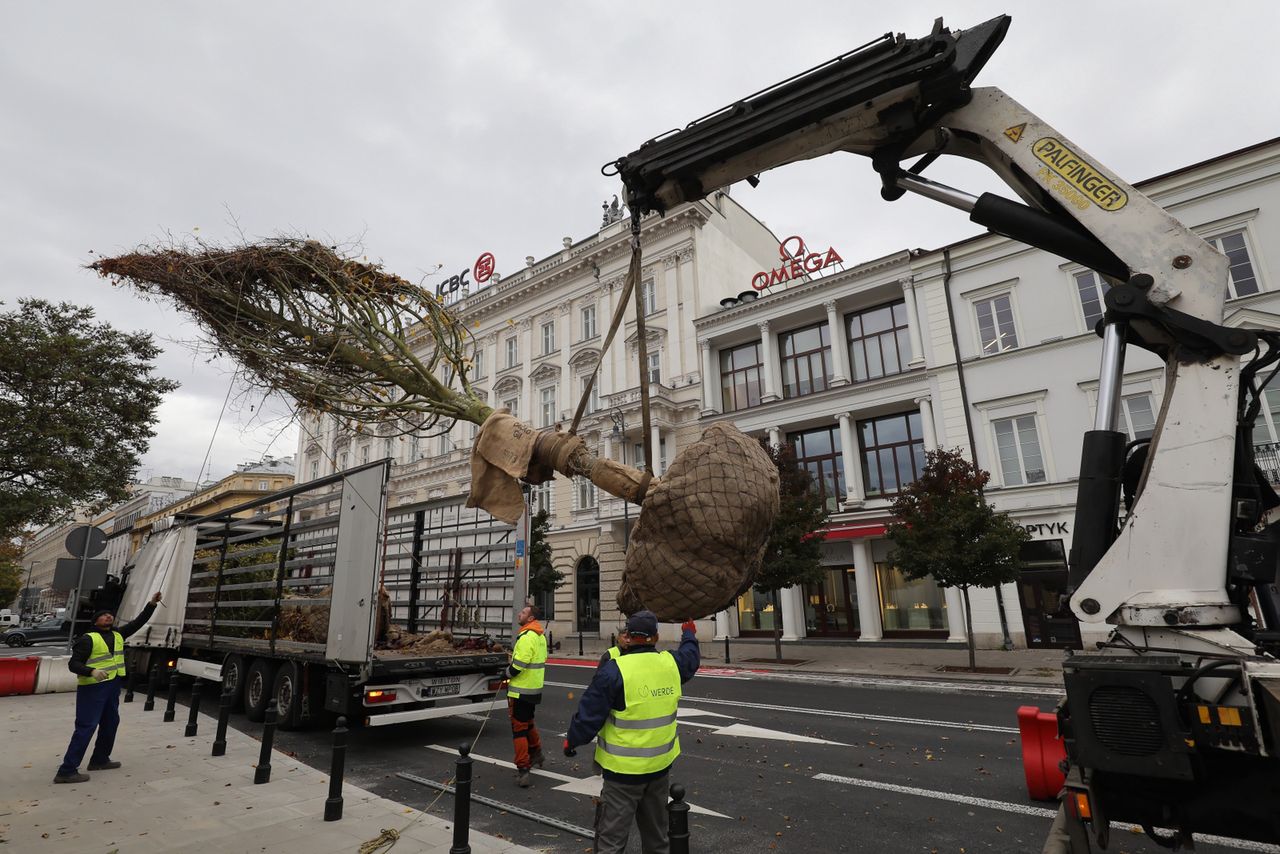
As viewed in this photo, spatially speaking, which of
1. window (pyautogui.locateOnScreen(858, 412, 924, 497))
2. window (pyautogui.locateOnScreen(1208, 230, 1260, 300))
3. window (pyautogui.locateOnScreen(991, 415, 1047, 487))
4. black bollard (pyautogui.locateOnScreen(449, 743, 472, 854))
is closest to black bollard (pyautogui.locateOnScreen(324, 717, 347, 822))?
black bollard (pyautogui.locateOnScreen(449, 743, 472, 854))

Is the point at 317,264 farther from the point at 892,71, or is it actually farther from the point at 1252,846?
the point at 1252,846

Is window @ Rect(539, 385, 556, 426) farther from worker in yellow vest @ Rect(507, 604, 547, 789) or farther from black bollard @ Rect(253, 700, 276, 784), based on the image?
black bollard @ Rect(253, 700, 276, 784)

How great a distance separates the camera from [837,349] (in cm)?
2475

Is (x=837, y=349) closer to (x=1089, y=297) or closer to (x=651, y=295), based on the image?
(x=1089, y=297)

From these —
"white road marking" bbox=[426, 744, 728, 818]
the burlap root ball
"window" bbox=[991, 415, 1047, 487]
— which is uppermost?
"window" bbox=[991, 415, 1047, 487]

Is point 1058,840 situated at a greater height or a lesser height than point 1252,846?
greater

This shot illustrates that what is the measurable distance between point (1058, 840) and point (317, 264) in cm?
589

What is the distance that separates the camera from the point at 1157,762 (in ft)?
9.75

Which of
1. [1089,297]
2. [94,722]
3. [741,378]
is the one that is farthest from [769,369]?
[94,722]

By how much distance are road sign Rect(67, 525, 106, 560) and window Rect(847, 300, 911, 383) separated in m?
22.1

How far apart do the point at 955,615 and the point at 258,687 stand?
1894 centimetres

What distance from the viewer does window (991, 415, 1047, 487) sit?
798 inches

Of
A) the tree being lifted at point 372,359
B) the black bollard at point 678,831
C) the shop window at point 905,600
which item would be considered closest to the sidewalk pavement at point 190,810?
the black bollard at point 678,831

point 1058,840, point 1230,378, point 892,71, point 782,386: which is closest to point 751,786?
point 1058,840
